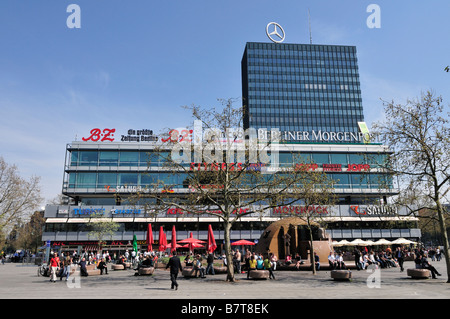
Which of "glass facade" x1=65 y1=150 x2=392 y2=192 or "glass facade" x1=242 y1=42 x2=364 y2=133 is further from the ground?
"glass facade" x1=242 y1=42 x2=364 y2=133

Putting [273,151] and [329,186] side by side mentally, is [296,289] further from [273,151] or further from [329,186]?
[273,151]

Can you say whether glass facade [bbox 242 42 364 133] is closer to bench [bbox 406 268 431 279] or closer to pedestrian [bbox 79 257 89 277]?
pedestrian [bbox 79 257 89 277]

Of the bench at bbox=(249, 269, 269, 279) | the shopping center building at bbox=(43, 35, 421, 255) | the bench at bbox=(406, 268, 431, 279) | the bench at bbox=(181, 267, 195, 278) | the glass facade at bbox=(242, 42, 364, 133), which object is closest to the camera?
the bench at bbox=(406, 268, 431, 279)

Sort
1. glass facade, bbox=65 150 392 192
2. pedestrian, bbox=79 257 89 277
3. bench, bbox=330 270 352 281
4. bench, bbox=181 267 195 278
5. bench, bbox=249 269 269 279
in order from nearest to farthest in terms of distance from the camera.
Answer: bench, bbox=330 270 352 281 < bench, bbox=249 269 269 279 < bench, bbox=181 267 195 278 < pedestrian, bbox=79 257 89 277 < glass facade, bbox=65 150 392 192

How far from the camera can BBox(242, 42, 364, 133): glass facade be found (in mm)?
113000

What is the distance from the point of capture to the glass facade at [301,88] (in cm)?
11300

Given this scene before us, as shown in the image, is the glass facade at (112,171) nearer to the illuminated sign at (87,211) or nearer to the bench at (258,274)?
the illuminated sign at (87,211)

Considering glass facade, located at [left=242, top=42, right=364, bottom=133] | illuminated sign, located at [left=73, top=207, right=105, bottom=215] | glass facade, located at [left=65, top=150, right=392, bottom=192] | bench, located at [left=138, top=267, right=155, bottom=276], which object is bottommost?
bench, located at [left=138, top=267, right=155, bottom=276]

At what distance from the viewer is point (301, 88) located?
116250 millimetres

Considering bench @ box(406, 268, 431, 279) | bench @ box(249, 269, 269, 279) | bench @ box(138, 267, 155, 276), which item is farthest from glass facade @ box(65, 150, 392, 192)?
bench @ box(406, 268, 431, 279)

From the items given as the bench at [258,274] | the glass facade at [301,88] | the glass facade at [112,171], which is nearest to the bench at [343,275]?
the bench at [258,274]

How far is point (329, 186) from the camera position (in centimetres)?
2356

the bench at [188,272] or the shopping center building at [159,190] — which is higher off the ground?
the shopping center building at [159,190]

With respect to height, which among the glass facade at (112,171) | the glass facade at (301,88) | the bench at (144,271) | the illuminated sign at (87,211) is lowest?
the bench at (144,271)
